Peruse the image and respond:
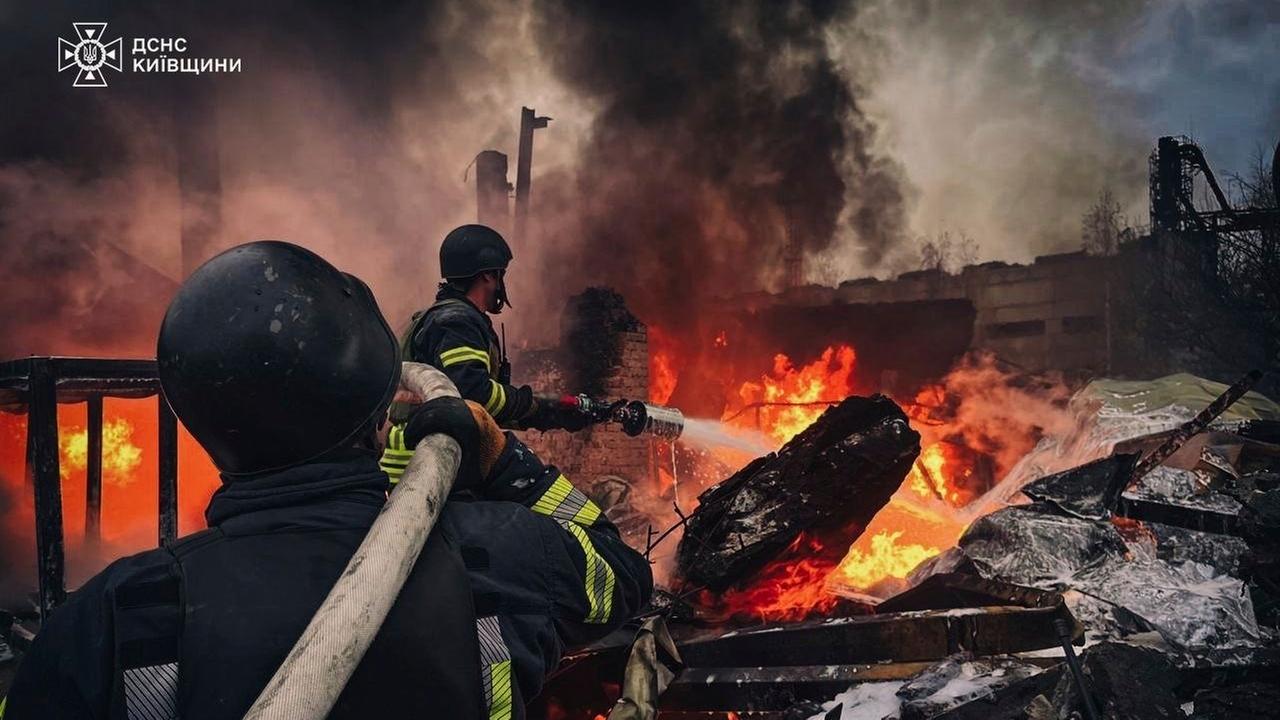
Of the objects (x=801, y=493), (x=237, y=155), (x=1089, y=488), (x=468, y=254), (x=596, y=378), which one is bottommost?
(x=1089, y=488)

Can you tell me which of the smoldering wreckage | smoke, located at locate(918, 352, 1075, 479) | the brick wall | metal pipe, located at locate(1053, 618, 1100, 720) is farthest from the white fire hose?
smoke, located at locate(918, 352, 1075, 479)

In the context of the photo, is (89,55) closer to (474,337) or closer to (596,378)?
(596,378)

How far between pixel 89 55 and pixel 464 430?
44.6ft

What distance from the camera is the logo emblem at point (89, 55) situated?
→ 11305 millimetres

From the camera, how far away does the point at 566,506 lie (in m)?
1.65

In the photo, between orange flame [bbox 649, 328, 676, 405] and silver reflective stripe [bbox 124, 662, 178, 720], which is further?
orange flame [bbox 649, 328, 676, 405]

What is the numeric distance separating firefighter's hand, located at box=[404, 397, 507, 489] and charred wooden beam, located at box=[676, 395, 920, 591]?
3.01 meters

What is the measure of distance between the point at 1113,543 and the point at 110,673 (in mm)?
5532

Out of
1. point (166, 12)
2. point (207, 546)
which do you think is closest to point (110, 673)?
point (207, 546)

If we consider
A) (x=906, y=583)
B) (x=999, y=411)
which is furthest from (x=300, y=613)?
(x=999, y=411)

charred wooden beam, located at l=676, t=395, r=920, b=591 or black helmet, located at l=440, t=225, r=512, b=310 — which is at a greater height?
black helmet, located at l=440, t=225, r=512, b=310

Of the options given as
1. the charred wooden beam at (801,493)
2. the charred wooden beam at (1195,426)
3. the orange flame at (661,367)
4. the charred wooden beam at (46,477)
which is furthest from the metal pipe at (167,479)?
the orange flame at (661,367)

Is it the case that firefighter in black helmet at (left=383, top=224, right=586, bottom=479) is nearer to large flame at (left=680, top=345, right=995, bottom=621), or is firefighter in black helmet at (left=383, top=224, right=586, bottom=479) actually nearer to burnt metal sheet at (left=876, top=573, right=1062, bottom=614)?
large flame at (left=680, top=345, right=995, bottom=621)

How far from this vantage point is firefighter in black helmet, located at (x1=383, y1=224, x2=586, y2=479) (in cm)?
361
